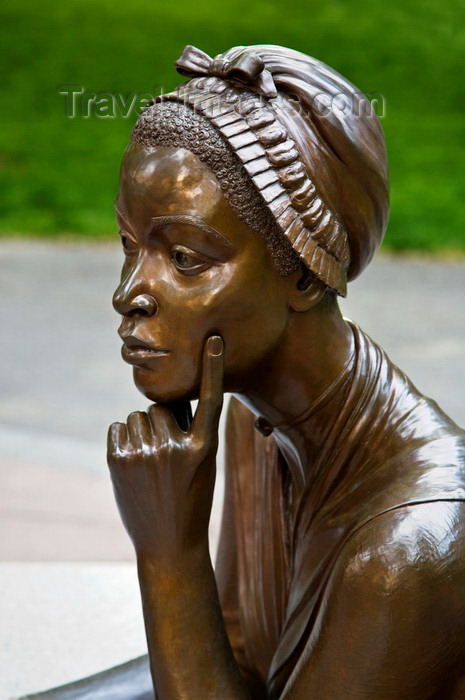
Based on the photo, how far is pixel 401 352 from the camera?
7.22 meters

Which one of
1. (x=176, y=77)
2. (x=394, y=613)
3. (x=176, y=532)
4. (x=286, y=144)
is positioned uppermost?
(x=176, y=77)

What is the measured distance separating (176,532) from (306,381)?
33 centimetres

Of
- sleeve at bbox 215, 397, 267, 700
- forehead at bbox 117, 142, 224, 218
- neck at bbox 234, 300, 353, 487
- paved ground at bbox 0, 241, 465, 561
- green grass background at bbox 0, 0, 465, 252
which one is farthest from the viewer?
green grass background at bbox 0, 0, 465, 252

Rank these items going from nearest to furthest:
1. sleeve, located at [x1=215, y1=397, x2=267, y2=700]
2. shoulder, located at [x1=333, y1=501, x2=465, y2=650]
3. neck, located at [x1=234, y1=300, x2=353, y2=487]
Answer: shoulder, located at [x1=333, y1=501, x2=465, y2=650]
neck, located at [x1=234, y1=300, x2=353, y2=487]
sleeve, located at [x1=215, y1=397, x2=267, y2=700]

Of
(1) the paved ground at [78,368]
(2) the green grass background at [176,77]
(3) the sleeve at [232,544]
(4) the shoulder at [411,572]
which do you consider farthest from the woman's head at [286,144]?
(2) the green grass background at [176,77]

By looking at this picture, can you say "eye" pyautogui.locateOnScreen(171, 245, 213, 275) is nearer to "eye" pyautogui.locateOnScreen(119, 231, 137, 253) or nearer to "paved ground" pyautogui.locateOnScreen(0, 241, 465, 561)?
"eye" pyautogui.locateOnScreen(119, 231, 137, 253)

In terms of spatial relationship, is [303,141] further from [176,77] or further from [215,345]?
[176,77]

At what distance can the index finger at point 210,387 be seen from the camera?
1662 mm

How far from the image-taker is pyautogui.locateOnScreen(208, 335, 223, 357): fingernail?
1657mm

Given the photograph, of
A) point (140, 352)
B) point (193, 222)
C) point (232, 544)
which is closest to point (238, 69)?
point (193, 222)

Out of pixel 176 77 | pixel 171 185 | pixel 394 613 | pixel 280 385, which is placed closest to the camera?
pixel 394 613

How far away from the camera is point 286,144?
1647 mm

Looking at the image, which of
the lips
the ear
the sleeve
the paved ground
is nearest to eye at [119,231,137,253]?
the lips

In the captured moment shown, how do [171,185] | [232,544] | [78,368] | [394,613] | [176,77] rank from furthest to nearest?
[176,77] → [78,368] → [232,544] → [171,185] → [394,613]
